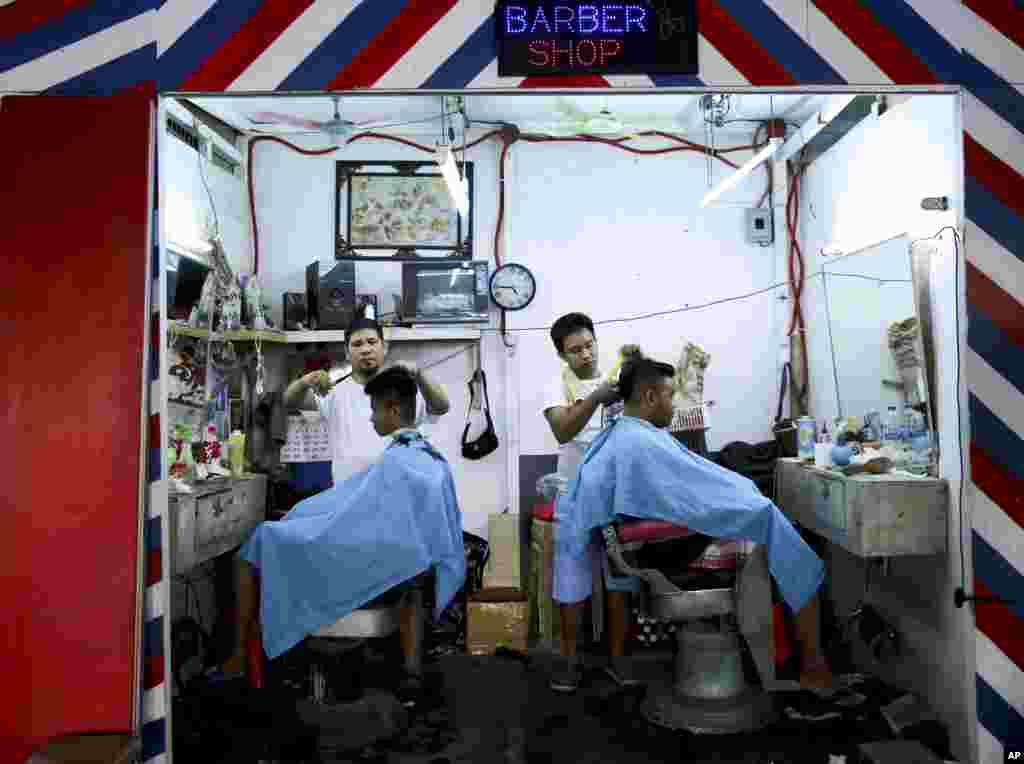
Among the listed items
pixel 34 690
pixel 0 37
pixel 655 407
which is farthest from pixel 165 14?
pixel 655 407

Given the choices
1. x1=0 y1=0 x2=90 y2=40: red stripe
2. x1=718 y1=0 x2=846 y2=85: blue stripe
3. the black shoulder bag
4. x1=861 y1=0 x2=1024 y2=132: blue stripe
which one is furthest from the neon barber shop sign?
the black shoulder bag

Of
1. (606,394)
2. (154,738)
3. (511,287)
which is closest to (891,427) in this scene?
(606,394)

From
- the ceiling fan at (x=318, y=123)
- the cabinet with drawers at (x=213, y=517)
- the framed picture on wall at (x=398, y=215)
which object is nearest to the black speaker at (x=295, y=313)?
the framed picture on wall at (x=398, y=215)

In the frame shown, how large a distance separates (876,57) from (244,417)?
3.21m

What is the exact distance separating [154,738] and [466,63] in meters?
→ 1.97

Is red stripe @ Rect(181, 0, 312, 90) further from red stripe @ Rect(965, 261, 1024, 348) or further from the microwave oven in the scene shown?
the microwave oven

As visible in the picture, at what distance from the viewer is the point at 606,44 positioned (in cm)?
244

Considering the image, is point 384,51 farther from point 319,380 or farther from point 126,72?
point 319,380

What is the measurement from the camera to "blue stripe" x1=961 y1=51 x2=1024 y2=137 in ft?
7.97

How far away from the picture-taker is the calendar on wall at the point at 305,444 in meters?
4.66

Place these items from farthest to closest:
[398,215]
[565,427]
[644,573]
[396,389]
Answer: [398,215] → [565,427] → [396,389] → [644,573]

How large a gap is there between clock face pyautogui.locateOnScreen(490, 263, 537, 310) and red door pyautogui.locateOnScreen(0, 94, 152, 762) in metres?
2.65

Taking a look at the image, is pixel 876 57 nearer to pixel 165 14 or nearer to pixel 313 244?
pixel 165 14

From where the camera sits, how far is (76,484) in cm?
236
